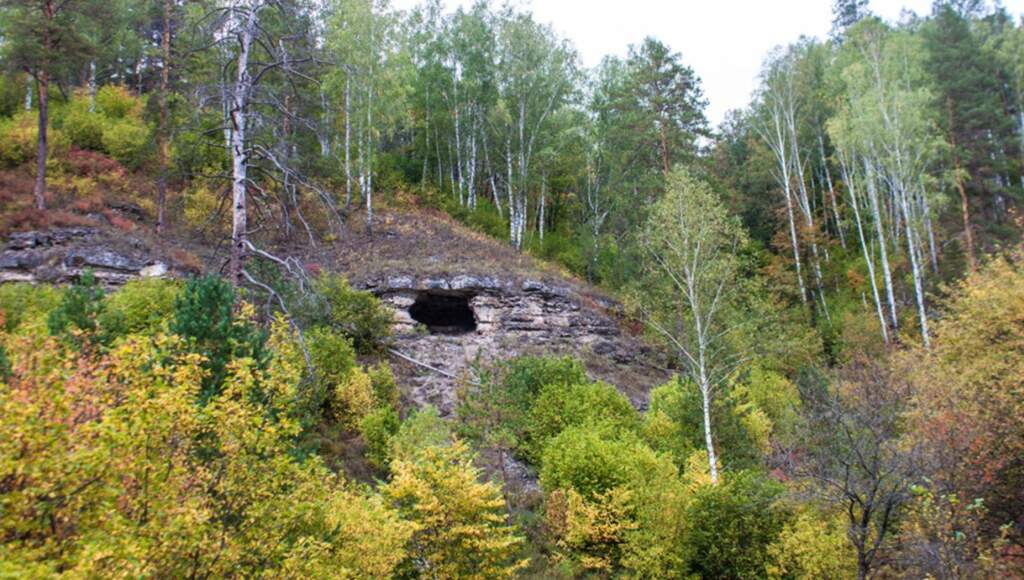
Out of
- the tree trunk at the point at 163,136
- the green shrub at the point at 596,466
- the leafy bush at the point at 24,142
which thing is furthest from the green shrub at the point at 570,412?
the leafy bush at the point at 24,142

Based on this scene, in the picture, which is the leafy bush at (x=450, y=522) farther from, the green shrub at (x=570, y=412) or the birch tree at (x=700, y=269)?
the birch tree at (x=700, y=269)

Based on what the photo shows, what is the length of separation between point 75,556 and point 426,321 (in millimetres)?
22626

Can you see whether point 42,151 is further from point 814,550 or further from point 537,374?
point 814,550

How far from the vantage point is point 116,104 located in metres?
30.9

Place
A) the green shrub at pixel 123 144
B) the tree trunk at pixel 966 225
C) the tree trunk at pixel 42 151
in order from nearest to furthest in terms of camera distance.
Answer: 1. the tree trunk at pixel 42 151
2. the green shrub at pixel 123 144
3. the tree trunk at pixel 966 225

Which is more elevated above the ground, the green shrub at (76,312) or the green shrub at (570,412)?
the green shrub at (76,312)

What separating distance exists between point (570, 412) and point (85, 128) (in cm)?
2593

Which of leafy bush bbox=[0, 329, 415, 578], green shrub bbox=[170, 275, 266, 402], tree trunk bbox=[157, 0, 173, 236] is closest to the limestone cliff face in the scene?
tree trunk bbox=[157, 0, 173, 236]

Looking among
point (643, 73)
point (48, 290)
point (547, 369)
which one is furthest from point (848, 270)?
point (48, 290)

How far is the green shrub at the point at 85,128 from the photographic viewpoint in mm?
26498

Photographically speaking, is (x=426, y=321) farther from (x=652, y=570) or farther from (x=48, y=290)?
(x=652, y=570)

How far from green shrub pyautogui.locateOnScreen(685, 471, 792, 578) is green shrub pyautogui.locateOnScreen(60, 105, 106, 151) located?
29813 mm

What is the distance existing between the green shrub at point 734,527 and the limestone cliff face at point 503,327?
32.0 feet

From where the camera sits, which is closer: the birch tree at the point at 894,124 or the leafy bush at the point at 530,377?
the leafy bush at the point at 530,377
